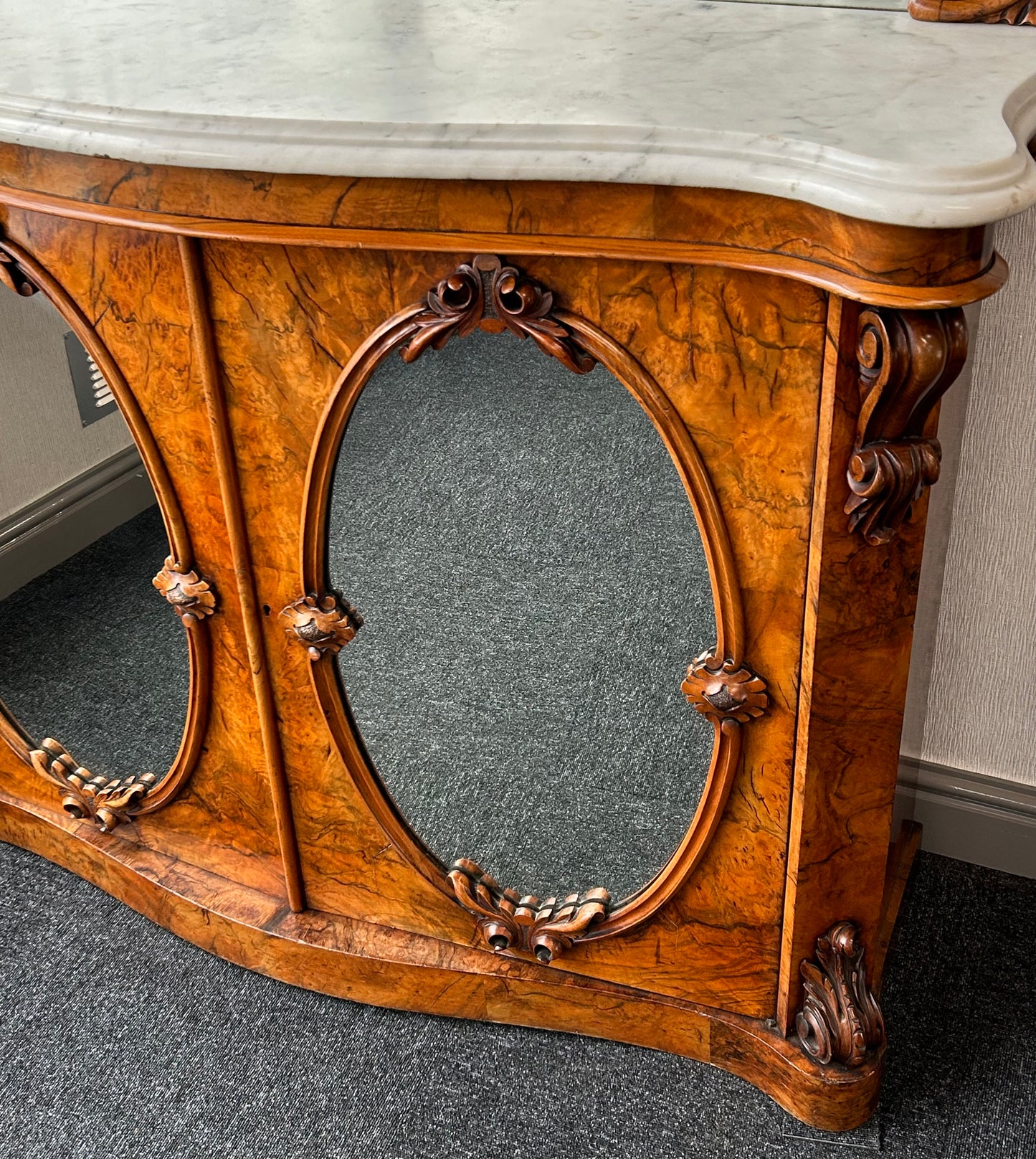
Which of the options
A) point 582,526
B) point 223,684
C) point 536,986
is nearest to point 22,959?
point 223,684

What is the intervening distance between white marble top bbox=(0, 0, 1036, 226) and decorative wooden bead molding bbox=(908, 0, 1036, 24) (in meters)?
0.01

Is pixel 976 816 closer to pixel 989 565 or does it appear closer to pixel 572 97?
pixel 989 565

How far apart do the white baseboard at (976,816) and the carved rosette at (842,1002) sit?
0.42m

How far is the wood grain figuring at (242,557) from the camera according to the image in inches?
53.2

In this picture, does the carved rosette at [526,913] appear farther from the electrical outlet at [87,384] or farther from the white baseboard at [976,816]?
the electrical outlet at [87,384]

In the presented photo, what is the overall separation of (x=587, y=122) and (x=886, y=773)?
739 mm

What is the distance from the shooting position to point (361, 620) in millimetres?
1477

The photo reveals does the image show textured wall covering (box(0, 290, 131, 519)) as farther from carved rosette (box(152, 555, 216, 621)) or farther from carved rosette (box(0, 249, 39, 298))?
carved rosette (box(152, 555, 216, 621))

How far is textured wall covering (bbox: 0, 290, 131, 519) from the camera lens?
1.51 m

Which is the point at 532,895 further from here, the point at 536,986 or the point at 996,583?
the point at 996,583

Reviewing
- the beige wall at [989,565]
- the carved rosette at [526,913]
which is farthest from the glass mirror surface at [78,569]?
the beige wall at [989,565]

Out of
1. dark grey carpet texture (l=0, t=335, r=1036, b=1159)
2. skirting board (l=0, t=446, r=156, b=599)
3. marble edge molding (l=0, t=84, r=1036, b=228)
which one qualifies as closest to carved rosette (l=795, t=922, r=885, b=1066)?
dark grey carpet texture (l=0, t=335, r=1036, b=1159)

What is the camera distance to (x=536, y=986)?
1596 mm

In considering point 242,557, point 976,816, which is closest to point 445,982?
point 242,557
